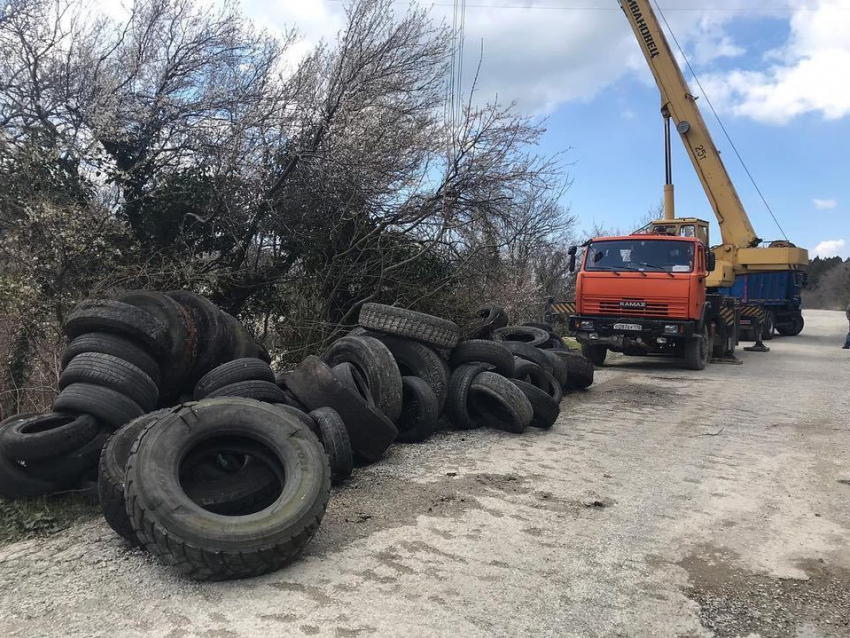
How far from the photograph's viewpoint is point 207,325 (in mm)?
5957

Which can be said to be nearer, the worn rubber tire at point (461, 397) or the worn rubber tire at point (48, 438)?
the worn rubber tire at point (48, 438)

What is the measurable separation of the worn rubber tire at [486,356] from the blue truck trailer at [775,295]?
12923 millimetres

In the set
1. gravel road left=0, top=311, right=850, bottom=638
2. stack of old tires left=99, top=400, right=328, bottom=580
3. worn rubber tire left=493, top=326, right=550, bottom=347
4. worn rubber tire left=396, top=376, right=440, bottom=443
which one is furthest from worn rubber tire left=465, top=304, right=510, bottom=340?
stack of old tires left=99, top=400, right=328, bottom=580

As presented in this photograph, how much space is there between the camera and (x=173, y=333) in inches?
215

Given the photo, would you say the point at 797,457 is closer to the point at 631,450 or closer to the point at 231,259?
the point at 631,450

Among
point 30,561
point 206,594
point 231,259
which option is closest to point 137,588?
point 206,594

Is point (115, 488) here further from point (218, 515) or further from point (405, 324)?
point (405, 324)

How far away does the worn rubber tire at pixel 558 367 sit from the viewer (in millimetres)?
8398

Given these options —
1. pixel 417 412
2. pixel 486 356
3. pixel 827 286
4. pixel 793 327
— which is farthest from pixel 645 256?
pixel 827 286

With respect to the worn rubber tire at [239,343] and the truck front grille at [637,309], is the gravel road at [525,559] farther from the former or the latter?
the truck front grille at [637,309]

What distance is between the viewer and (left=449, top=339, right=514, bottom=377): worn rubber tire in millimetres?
7066

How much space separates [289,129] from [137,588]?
810 cm

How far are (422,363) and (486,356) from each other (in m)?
0.81

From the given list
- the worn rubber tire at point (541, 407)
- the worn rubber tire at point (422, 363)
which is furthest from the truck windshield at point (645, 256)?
the worn rubber tire at point (422, 363)
